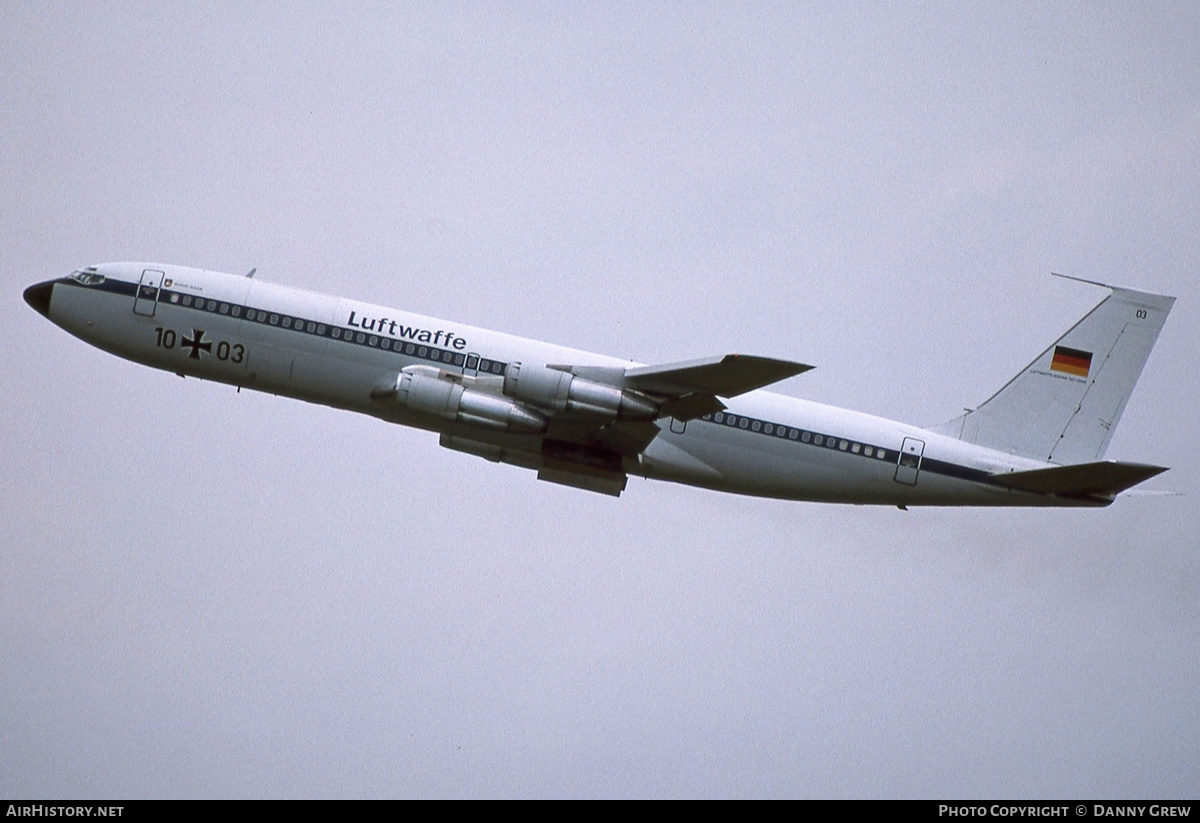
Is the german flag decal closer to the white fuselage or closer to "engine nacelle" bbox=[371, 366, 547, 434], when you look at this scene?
the white fuselage

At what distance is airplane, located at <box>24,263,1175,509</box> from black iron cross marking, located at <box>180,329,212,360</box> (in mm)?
27

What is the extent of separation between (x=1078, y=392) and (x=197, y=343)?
24.4 metres

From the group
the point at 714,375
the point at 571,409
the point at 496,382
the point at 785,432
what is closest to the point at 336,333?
the point at 496,382

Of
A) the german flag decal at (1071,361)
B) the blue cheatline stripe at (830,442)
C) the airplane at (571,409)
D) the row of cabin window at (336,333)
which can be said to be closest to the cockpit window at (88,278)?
the airplane at (571,409)

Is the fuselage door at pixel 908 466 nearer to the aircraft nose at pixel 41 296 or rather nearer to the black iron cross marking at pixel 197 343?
the black iron cross marking at pixel 197 343

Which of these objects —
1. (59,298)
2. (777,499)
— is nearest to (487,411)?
(777,499)

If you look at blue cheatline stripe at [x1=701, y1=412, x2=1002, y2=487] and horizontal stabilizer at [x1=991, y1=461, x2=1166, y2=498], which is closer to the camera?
horizontal stabilizer at [x1=991, y1=461, x2=1166, y2=498]

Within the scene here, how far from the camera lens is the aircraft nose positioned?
136ft

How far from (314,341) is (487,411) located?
5392mm

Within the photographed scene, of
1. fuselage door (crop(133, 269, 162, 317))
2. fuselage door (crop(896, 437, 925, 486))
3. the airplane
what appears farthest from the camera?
fuselage door (crop(133, 269, 162, 317))

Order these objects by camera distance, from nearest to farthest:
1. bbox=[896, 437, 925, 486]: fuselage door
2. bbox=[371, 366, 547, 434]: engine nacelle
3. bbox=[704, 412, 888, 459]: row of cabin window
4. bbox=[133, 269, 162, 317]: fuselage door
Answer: bbox=[371, 366, 547, 434]: engine nacelle
bbox=[704, 412, 888, 459]: row of cabin window
bbox=[896, 437, 925, 486]: fuselage door
bbox=[133, 269, 162, 317]: fuselage door

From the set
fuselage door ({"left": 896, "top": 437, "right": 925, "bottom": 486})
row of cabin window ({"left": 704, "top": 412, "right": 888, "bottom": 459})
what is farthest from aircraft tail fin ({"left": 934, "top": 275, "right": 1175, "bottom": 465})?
row of cabin window ({"left": 704, "top": 412, "right": 888, "bottom": 459})

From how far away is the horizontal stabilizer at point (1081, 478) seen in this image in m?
36.1
